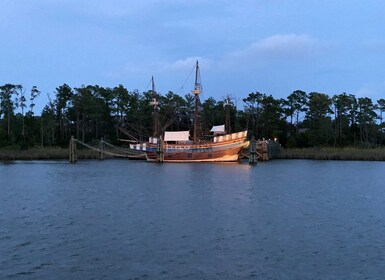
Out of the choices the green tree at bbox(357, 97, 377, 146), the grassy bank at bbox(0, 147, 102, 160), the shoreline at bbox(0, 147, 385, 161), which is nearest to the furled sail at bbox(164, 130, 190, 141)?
the shoreline at bbox(0, 147, 385, 161)

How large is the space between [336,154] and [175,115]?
3793 cm

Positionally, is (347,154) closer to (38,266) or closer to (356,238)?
(356,238)

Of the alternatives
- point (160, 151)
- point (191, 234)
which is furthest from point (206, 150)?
point (191, 234)

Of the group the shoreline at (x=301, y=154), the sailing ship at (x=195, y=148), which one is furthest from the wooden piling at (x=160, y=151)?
the shoreline at (x=301, y=154)

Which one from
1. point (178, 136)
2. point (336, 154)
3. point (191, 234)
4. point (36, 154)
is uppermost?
point (178, 136)

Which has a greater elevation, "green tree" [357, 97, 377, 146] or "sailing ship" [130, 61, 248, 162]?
"green tree" [357, 97, 377, 146]

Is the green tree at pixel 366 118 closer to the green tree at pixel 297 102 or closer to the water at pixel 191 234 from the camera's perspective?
the green tree at pixel 297 102

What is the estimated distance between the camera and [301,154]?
93562mm

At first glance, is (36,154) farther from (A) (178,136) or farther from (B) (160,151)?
(A) (178,136)

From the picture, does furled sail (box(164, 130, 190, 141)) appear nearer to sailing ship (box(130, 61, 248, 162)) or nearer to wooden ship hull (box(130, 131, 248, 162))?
sailing ship (box(130, 61, 248, 162))

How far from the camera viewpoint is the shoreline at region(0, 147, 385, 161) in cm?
8647

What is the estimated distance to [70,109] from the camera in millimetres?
112812

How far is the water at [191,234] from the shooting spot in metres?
15.5

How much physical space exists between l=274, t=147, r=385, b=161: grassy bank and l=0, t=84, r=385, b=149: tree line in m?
9.48
